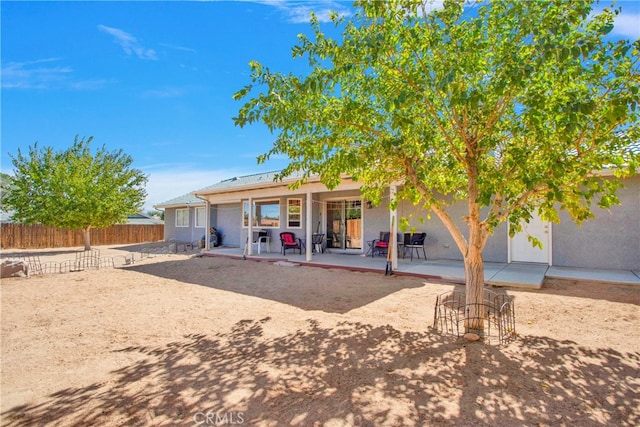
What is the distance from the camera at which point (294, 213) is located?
44.9 ft

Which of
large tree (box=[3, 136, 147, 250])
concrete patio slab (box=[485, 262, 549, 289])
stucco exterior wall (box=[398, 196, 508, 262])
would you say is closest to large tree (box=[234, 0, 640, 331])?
concrete patio slab (box=[485, 262, 549, 289])

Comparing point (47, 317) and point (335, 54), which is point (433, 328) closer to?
point (335, 54)

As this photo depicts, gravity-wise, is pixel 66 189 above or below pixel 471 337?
above

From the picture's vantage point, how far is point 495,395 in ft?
8.75

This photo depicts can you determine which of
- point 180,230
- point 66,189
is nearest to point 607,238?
point 180,230

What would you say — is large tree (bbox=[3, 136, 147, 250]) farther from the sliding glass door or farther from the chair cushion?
the sliding glass door

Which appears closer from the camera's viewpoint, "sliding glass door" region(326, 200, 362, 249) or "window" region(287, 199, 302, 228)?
"sliding glass door" region(326, 200, 362, 249)

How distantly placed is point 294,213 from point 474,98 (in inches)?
446

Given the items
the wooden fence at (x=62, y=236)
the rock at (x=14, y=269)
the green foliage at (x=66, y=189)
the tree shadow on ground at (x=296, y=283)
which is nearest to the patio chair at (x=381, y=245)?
the tree shadow on ground at (x=296, y=283)

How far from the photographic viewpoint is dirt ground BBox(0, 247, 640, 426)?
Result: 2.47 meters

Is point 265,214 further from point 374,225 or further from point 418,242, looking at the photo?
point 418,242

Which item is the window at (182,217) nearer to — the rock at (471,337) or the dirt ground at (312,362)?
the dirt ground at (312,362)

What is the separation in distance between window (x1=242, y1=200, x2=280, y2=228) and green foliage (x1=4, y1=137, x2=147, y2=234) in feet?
28.7

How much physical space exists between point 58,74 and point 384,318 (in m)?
12.2
